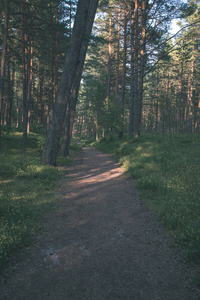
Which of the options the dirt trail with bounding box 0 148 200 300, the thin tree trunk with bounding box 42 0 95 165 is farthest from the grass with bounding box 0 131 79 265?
the thin tree trunk with bounding box 42 0 95 165

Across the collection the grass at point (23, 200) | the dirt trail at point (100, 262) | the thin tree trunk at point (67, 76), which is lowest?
the dirt trail at point (100, 262)

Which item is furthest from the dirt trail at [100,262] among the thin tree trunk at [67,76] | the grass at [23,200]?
the thin tree trunk at [67,76]

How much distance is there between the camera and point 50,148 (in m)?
11.2

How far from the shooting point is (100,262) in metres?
3.52

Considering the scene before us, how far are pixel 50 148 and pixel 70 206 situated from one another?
5711mm

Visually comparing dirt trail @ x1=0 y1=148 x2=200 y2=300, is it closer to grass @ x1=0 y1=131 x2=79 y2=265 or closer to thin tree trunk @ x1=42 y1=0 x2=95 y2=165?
grass @ x1=0 y1=131 x2=79 y2=265

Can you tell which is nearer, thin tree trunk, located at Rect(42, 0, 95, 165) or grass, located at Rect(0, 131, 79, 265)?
grass, located at Rect(0, 131, 79, 265)

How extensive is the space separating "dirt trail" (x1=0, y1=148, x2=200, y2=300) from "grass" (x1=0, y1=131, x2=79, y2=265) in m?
0.32

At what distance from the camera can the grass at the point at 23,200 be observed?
4.00 metres

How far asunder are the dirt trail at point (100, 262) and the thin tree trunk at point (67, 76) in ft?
19.5

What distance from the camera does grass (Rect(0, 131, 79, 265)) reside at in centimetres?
400

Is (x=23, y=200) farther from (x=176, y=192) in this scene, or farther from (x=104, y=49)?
(x=104, y=49)

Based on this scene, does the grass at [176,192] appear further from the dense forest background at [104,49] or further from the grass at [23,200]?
the dense forest background at [104,49]

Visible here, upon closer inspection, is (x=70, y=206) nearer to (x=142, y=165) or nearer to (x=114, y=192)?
(x=114, y=192)
